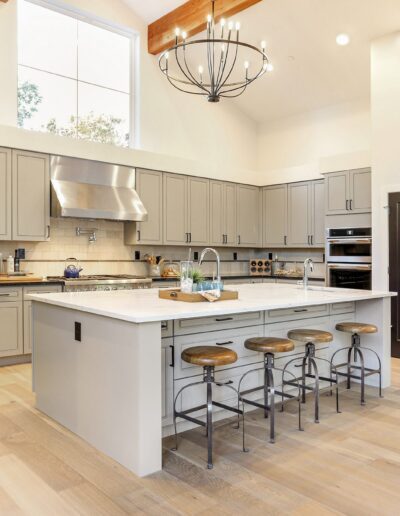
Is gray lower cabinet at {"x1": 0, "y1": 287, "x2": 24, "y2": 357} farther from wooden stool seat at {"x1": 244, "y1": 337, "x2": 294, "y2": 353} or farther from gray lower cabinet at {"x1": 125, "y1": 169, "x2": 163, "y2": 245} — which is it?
wooden stool seat at {"x1": 244, "y1": 337, "x2": 294, "y2": 353}

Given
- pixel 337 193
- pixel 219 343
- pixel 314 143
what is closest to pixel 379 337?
pixel 219 343

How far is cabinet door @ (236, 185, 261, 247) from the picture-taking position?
7805 mm

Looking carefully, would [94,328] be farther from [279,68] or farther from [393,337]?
[279,68]

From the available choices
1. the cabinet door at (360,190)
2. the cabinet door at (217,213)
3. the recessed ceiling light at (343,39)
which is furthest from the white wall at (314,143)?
the recessed ceiling light at (343,39)

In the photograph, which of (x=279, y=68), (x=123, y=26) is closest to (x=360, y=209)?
(x=279, y=68)

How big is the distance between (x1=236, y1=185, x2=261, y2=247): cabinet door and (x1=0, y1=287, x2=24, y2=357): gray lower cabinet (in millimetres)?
3845

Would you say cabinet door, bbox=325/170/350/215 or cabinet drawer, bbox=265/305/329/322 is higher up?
cabinet door, bbox=325/170/350/215

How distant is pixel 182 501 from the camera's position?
226 cm

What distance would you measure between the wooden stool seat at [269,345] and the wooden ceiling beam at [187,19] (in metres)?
4.20

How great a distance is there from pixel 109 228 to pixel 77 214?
991 millimetres

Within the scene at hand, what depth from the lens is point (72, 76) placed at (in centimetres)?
643

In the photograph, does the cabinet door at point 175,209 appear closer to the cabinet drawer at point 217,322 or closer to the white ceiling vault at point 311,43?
the white ceiling vault at point 311,43

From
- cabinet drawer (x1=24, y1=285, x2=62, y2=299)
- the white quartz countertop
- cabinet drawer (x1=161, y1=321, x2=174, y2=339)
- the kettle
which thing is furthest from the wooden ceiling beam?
cabinet drawer (x1=161, y1=321, x2=174, y2=339)

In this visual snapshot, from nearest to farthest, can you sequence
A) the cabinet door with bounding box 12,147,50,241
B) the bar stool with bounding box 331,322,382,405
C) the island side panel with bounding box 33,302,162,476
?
the island side panel with bounding box 33,302,162,476
the bar stool with bounding box 331,322,382,405
the cabinet door with bounding box 12,147,50,241
